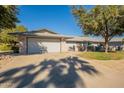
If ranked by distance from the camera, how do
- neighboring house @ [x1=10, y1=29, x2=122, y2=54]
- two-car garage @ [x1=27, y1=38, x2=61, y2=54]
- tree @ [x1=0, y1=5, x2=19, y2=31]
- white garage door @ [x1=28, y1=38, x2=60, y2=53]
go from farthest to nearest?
white garage door @ [x1=28, y1=38, x2=60, y2=53] < two-car garage @ [x1=27, y1=38, x2=61, y2=54] < neighboring house @ [x1=10, y1=29, x2=122, y2=54] < tree @ [x1=0, y1=5, x2=19, y2=31]

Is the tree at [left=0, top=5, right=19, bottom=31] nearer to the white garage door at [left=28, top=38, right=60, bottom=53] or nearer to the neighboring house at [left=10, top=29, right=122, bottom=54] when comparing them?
the neighboring house at [left=10, top=29, right=122, bottom=54]

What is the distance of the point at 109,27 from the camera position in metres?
29.2

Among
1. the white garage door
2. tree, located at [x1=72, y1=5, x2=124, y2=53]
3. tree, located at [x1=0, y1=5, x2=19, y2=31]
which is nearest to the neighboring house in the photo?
the white garage door

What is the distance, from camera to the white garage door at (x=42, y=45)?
26.7 metres

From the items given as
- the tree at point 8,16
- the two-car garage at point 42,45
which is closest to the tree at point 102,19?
the two-car garage at point 42,45

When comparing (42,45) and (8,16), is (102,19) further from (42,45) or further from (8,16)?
(8,16)

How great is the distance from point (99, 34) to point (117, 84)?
23.3 meters

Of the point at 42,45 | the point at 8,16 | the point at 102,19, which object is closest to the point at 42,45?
the point at 42,45

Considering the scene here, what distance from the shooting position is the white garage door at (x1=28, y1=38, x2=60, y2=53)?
26734mm

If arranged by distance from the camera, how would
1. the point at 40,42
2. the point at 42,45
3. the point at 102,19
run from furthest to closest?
the point at 42,45 → the point at 40,42 → the point at 102,19

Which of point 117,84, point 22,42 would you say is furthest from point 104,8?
point 117,84

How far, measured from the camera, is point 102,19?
2678 cm
